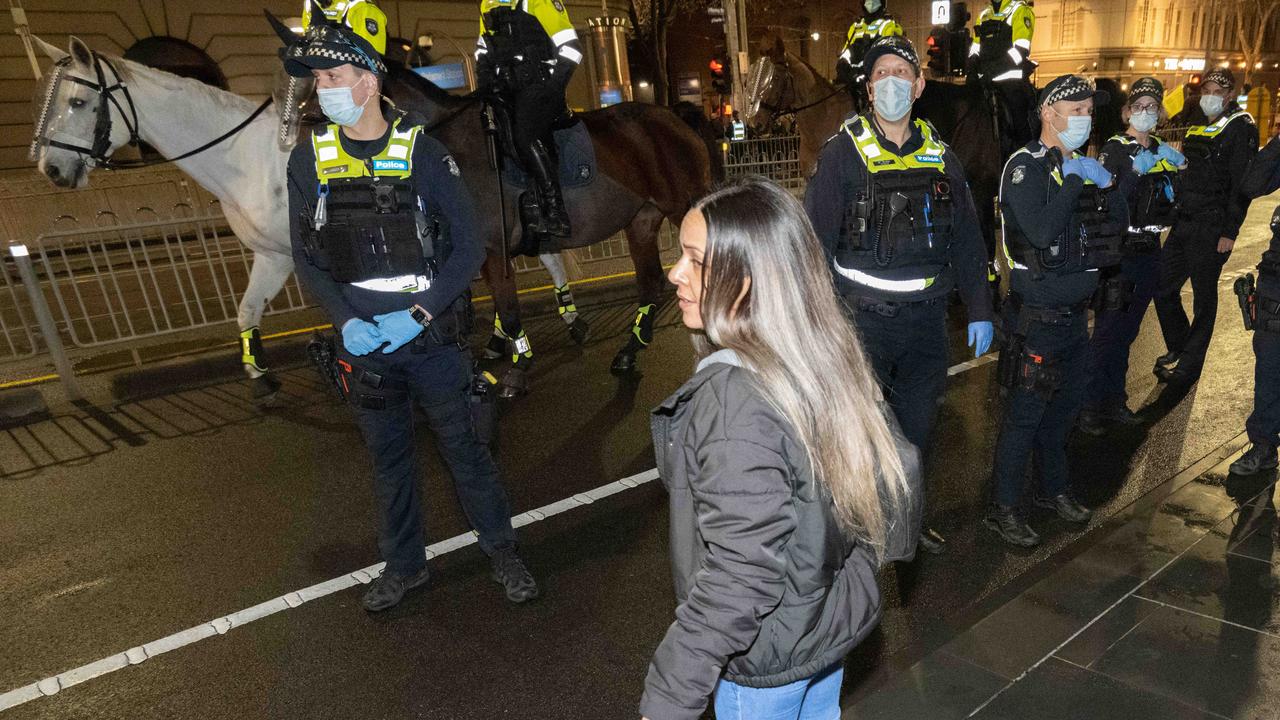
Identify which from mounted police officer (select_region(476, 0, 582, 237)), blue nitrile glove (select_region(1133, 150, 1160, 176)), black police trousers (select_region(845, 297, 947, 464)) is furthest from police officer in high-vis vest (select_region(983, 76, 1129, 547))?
mounted police officer (select_region(476, 0, 582, 237))

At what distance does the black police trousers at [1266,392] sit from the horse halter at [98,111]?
298 inches

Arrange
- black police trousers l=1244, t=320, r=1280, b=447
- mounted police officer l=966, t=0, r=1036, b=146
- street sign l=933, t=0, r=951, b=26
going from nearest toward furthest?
black police trousers l=1244, t=320, r=1280, b=447 → mounted police officer l=966, t=0, r=1036, b=146 → street sign l=933, t=0, r=951, b=26

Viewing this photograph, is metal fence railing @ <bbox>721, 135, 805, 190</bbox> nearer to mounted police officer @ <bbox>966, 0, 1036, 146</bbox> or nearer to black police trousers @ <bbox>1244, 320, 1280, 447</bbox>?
mounted police officer @ <bbox>966, 0, 1036, 146</bbox>

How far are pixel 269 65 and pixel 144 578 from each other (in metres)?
18.8

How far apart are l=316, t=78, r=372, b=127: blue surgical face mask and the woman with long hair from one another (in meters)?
1.93

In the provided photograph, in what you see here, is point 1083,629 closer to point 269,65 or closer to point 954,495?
point 954,495

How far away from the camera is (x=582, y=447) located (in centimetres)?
545

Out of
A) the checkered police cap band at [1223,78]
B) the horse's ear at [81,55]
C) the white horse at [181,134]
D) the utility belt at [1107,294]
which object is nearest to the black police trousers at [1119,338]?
the utility belt at [1107,294]

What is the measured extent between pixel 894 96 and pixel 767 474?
233 centimetres

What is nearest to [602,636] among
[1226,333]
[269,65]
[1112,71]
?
[1226,333]

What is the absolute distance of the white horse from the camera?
5.70m

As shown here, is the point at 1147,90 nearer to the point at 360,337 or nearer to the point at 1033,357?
the point at 1033,357

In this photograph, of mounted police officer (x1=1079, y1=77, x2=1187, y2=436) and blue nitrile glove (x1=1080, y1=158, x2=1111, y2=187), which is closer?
blue nitrile glove (x1=1080, y1=158, x2=1111, y2=187)

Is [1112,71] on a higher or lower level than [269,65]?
lower
